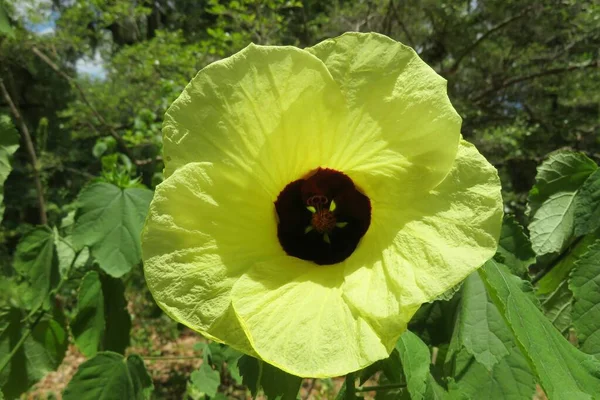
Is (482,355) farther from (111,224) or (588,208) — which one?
(111,224)

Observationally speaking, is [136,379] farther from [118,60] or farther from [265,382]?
[118,60]

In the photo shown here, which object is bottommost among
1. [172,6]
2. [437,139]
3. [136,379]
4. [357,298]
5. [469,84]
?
[172,6]

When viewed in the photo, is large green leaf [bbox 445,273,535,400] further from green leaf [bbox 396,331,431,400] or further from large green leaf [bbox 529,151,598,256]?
large green leaf [bbox 529,151,598,256]

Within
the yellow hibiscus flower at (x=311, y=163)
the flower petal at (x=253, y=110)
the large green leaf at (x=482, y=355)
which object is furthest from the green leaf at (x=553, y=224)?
the flower petal at (x=253, y=110)

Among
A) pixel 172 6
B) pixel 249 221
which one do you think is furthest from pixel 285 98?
pixel 172 6

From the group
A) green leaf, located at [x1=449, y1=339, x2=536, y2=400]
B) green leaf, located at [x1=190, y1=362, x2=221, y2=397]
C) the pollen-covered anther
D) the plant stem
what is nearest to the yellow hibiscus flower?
the pollen-covered anther

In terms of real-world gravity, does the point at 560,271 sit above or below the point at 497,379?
above

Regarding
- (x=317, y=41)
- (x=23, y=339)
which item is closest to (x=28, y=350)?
(x=23, y=339)
